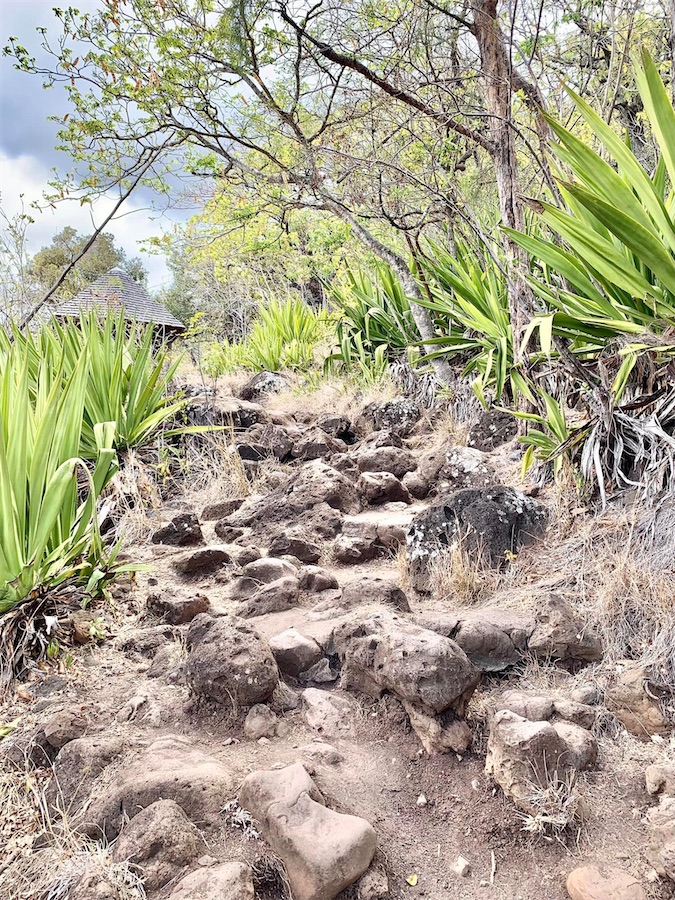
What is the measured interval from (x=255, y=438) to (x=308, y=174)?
2355 millimetres

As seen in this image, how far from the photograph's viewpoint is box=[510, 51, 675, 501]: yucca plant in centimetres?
284

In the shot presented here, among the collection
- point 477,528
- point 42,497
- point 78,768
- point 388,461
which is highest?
point 42,497

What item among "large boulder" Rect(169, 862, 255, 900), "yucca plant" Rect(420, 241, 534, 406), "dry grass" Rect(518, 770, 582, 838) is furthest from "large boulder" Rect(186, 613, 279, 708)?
"yucca plant" Rect(420, 241, 534, 406)

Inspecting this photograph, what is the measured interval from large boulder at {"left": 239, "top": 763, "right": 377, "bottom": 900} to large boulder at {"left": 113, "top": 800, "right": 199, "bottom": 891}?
0.18 metres

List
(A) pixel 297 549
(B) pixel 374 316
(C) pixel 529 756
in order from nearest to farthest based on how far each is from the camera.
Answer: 1. (C) pixel 529 756
2. (A) pixel 297 549
3. (B) pixel 374 316

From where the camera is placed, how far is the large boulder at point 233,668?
2287 millimetres

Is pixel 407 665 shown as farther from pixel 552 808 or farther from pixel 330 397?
pixel 330 397

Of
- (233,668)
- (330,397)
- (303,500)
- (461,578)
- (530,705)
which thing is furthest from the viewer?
(330,397)

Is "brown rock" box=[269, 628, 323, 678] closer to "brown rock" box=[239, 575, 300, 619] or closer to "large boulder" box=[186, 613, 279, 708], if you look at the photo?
"large boulder" box=[186, 613, 279, 708]

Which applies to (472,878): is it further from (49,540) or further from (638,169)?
(638,169)

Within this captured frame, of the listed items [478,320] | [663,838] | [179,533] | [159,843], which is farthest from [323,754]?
[478,320]

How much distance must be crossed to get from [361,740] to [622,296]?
2.55 metres

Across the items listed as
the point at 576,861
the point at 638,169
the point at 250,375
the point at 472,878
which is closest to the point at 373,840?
the point at 472,878

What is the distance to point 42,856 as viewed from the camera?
5.62 ft
